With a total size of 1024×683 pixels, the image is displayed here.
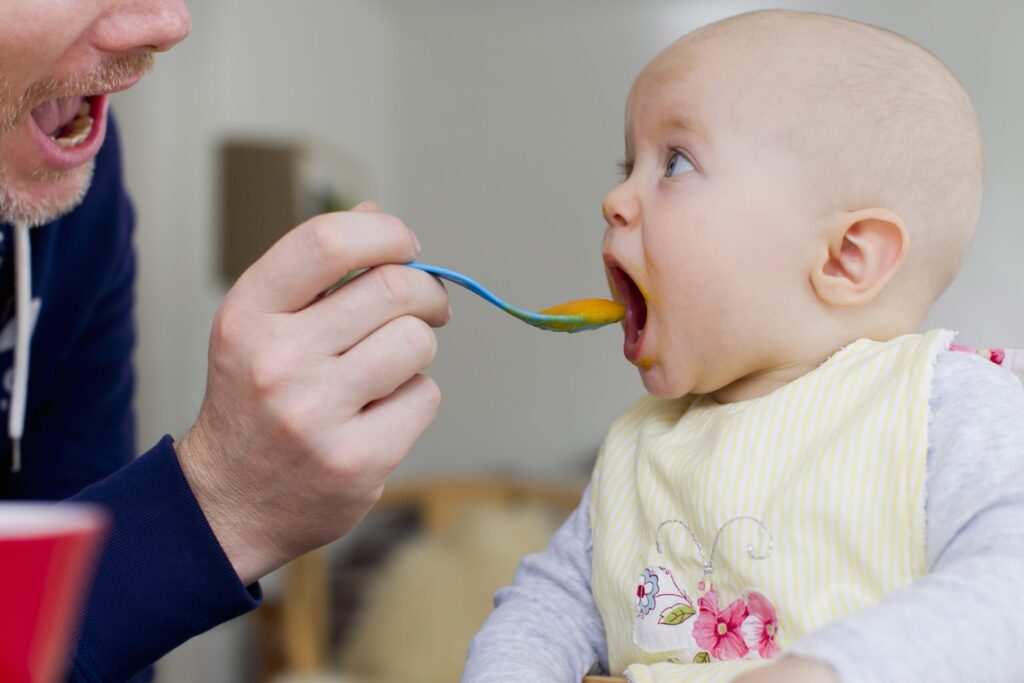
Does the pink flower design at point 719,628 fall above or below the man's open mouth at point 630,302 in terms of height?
below

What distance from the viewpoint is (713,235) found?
809mm

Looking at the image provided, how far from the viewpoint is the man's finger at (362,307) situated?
0.77 m

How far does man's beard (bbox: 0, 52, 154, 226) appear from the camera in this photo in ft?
3.29

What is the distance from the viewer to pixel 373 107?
4.71 m

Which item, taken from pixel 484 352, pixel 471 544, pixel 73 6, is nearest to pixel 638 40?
pixel 484 352

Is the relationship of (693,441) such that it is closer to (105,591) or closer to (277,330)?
(277,330)

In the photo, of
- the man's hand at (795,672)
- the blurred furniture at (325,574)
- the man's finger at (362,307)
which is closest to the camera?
the man's hand at (795,672)

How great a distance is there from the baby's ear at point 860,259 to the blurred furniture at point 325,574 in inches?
103

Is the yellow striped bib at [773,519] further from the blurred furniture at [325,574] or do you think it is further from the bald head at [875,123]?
the blurred furniture at [325,574]

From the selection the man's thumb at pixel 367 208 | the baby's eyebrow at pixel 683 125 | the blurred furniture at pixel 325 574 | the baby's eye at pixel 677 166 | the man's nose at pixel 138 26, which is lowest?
the blurred furniture at pixel 325 574

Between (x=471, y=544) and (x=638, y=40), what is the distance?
2.40 meters

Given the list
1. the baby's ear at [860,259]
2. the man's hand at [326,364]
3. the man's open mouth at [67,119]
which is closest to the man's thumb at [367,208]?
the man's hand at [326,364]

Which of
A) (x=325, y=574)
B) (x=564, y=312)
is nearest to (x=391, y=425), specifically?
(x=564, y=312)

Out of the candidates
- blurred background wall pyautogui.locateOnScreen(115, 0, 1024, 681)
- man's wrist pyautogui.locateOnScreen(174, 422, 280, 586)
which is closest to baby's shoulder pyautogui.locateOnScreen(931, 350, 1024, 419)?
man's wrist pyautogui.locateOnScreen(174, 422, 280, 586)
